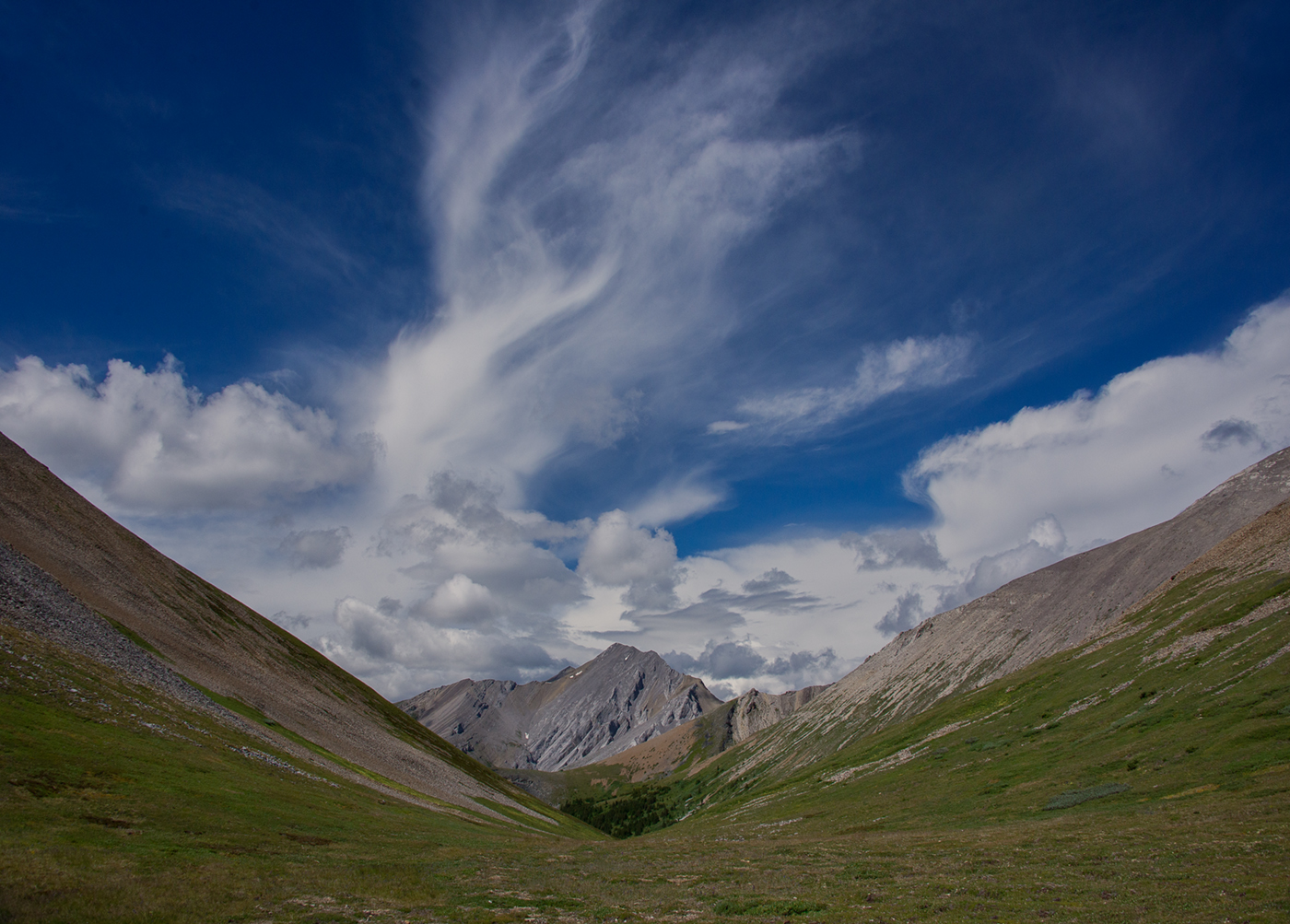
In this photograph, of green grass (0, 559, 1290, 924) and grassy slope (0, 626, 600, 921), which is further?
green grass (0, 559, 1290, 924)

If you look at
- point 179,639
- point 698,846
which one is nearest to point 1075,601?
point 698,846

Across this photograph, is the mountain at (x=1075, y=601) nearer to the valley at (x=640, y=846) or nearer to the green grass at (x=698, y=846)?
the valley at (x=640, y=846)

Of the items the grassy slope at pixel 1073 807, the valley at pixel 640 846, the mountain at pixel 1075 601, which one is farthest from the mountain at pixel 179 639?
the mountain at pixel 1075 601

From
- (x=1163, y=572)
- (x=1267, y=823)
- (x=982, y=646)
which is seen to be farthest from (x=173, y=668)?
(x=1163, y=572)

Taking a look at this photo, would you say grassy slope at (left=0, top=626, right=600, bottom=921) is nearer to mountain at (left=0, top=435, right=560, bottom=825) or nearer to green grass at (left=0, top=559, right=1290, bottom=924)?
green grass at (left=0, top=559, right=1290, bottom=924)

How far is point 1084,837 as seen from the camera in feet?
126

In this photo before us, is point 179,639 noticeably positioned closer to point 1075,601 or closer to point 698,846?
point 698,846

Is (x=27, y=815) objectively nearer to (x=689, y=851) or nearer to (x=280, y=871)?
(x=280, y=871)

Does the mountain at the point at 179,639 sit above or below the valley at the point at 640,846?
above

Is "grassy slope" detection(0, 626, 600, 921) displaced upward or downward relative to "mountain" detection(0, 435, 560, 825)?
downward

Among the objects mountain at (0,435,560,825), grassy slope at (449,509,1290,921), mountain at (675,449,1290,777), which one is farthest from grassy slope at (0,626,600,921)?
mountain at (675,449,1290,777)

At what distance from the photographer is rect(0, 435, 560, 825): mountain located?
69.6 m

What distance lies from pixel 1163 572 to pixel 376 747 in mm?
188568

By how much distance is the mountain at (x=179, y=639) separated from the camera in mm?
69625
